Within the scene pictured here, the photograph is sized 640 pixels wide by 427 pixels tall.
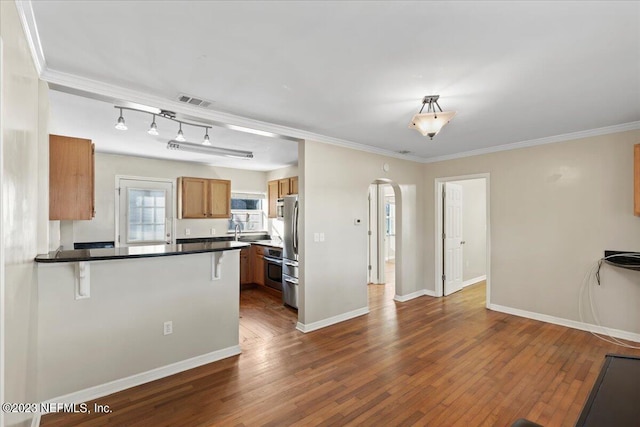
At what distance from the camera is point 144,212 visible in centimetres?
559

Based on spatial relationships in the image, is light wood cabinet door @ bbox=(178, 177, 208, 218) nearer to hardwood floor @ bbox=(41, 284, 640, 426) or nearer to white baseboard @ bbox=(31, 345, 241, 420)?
hardwood floor @ bbox=(41, 284, 640, 426)

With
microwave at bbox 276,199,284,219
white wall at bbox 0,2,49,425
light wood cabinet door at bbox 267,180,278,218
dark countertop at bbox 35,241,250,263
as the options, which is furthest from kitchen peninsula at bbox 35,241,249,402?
light wood cabinet door at bbox 267,180,278,218

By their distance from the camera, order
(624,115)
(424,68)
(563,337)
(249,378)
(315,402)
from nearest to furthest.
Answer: (424,68), (315,402), (249,378), (624,115), (563,337)

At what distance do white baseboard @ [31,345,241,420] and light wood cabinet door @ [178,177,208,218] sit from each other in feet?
11.1

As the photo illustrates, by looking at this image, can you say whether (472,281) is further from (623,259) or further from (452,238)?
(623,259)

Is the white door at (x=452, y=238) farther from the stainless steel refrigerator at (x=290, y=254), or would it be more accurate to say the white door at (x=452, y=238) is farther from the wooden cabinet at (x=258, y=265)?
the wooden cabinet at (x=258, y=265)

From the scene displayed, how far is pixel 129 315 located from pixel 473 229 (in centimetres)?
636

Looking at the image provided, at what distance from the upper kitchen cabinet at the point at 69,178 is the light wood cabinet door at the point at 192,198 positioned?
3.16m

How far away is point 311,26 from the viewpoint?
1758mm

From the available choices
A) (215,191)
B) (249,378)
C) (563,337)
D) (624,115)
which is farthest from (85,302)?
(624,115)

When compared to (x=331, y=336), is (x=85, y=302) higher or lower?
higher

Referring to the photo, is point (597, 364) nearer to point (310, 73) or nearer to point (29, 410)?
point (310, 73)

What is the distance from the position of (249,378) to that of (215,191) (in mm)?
4206

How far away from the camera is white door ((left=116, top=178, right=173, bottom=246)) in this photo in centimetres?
536
